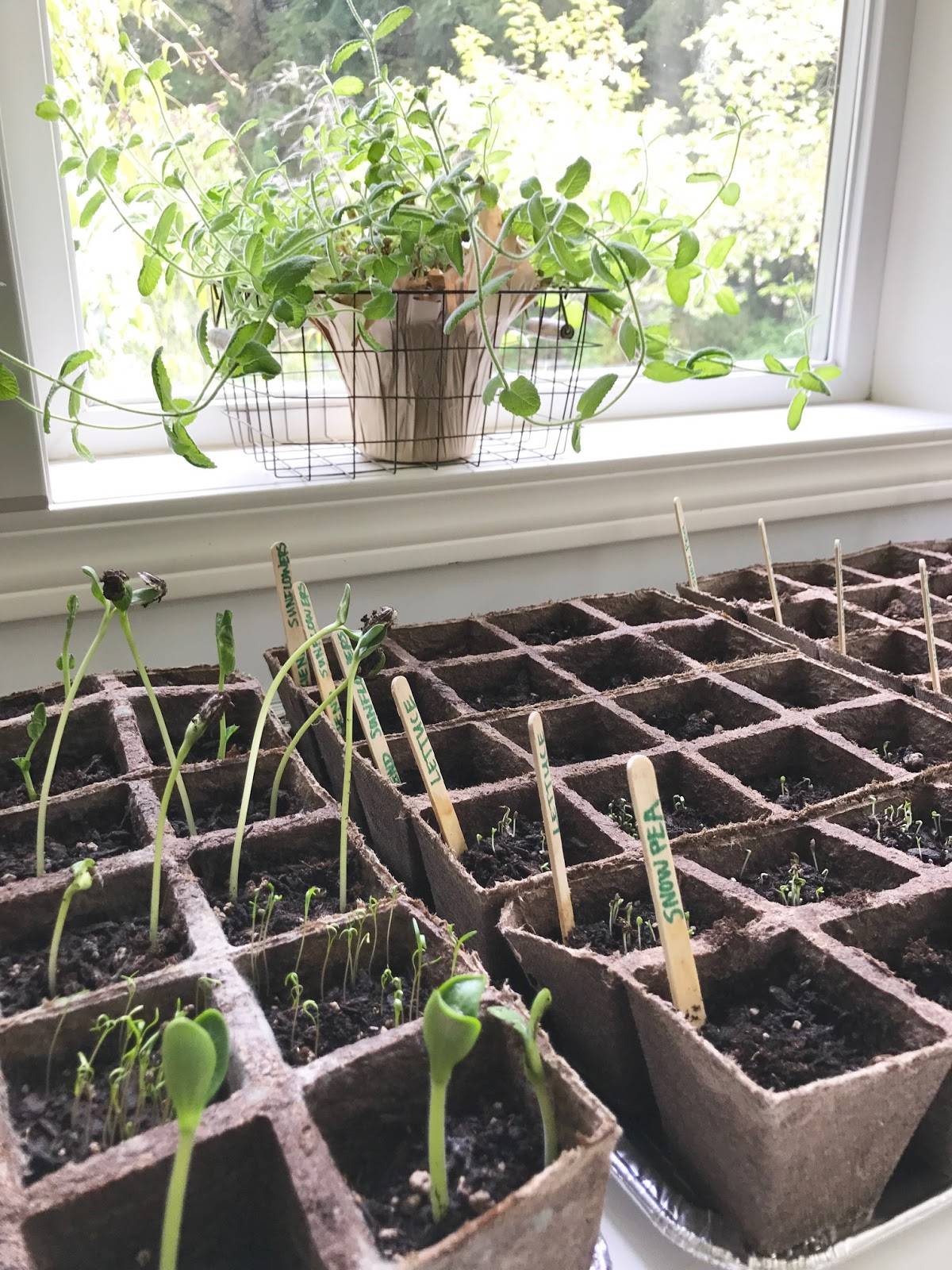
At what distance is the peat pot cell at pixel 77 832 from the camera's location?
0.70 metres

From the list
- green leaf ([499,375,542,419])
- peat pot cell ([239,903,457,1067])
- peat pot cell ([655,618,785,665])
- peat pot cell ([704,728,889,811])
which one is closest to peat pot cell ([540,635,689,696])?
peat pot cell ([655,618,785,665])

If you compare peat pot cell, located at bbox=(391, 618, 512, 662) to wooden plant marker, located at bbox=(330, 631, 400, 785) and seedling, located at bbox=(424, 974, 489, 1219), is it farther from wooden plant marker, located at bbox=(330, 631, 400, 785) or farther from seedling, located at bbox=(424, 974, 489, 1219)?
seedling, located at bbox=(424, 974, 489, 1219)

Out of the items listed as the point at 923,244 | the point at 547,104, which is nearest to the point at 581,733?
the point at 547,104

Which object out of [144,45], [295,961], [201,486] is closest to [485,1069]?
[295,961]

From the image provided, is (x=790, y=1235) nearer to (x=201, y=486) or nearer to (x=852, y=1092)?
(x=852, y=1092)

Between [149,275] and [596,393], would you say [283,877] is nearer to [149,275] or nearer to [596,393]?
[596,393]

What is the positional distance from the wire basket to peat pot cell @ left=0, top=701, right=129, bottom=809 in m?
0.38

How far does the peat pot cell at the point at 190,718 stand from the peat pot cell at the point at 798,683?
47cm

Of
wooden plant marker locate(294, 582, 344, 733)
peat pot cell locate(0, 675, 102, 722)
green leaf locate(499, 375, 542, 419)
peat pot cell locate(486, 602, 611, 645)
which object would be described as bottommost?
peat pot cell locate(486, 602, 611, 645)

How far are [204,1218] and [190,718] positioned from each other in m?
0.49

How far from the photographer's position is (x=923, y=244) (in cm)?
155

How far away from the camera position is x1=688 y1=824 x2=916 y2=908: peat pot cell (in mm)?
689

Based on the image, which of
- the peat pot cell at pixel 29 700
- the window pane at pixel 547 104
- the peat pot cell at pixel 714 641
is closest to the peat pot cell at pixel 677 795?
the peat pot cell at pixel 714 641

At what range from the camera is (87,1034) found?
0.53 metres
